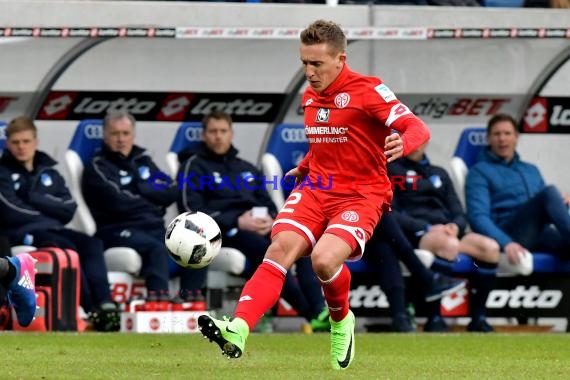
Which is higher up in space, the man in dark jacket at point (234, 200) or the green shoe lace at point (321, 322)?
the man in dark jacket at point (234, 200)

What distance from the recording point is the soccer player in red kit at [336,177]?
793cm

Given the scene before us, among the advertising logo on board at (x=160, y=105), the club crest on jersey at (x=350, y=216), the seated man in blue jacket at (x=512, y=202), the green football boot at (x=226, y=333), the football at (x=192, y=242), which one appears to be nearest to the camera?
the green football boot at (x=226, y=333)

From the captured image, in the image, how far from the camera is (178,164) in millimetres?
13039

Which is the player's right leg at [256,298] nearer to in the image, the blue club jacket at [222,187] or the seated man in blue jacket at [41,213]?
the seated man in blue jacket at [41,213]

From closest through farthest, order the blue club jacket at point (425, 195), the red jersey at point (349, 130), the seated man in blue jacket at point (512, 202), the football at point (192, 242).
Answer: the red jersey at point (349, 130)
the football at point (192, 242)
the seated man in blue jacket at point (512, 202)
the blue club jacket at point (425, 195)

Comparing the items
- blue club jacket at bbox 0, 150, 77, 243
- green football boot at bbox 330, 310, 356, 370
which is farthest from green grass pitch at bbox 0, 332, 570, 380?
blue club jacket at bbox 0, 150, 77, 243

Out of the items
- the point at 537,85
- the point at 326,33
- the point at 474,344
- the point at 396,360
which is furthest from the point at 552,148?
the point at 326,33

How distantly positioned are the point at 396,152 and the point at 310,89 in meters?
1.09

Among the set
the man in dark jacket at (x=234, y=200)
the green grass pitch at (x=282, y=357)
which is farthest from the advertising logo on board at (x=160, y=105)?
the green grass pitch at (x=282, y=357)

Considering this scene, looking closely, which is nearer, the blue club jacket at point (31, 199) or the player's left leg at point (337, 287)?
the player's left leg at point (337, 287)

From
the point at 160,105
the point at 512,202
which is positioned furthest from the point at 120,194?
the point at 512,202

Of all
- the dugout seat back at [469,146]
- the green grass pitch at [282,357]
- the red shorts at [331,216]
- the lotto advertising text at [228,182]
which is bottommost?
the green grass pitch at [282,357]

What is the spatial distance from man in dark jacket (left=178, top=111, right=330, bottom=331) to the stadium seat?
0.09 m

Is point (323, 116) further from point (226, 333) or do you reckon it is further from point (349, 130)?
point (226, 333)
